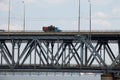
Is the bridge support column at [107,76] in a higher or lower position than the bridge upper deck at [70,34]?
lower

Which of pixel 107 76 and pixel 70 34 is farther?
pixel 70 34

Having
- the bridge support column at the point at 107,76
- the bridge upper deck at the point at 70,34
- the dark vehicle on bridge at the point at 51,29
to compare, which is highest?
the dark vehicle on bridge at the point at 51,29

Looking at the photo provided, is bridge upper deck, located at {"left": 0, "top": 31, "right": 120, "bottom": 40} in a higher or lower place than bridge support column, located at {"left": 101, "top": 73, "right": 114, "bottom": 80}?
higher

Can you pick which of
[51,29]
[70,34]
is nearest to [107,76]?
[70,34]

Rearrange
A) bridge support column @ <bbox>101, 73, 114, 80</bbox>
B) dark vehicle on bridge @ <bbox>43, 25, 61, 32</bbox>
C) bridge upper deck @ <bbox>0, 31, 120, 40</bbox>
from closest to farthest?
bridge support column @ <bbox>101, 73, 114, 80</bbox> → bridge upper deck @ <bbox>0, 31, 120, 40</bbox> → dark vehicle on bridge @ <bbox>43, 25, 61, 32</bbox>

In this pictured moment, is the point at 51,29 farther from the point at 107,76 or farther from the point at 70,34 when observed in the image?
the point at 107,76

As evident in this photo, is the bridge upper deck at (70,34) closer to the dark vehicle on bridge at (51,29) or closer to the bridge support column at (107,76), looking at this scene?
the dark vehicle on bridge at (51,29)

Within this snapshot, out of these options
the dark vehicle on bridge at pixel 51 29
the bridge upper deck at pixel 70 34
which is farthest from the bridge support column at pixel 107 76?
the dark vehicle on bridge at pixel 51 29

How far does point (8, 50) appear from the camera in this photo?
5197 inches

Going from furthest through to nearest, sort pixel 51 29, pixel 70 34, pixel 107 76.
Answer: pixel 51 29 → pixel 70 34 → pixel 107 76

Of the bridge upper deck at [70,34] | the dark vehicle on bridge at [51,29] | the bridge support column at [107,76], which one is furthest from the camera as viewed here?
the dark vehicle on bridge at [51,29]

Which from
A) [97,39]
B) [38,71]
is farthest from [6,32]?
[97,39]

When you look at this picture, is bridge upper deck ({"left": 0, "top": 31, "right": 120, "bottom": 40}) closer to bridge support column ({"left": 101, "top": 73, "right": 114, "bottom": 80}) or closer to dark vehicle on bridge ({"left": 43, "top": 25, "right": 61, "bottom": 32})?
dark vehicle on bridge ({"left": 43, "top": 25, "right": 61, "bottom": 32})

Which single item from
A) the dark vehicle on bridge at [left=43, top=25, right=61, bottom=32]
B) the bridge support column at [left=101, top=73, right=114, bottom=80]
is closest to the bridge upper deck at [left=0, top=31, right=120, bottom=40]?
the dark vehicle on bridge at [left=43, top=25, right=61, bottom=32]
